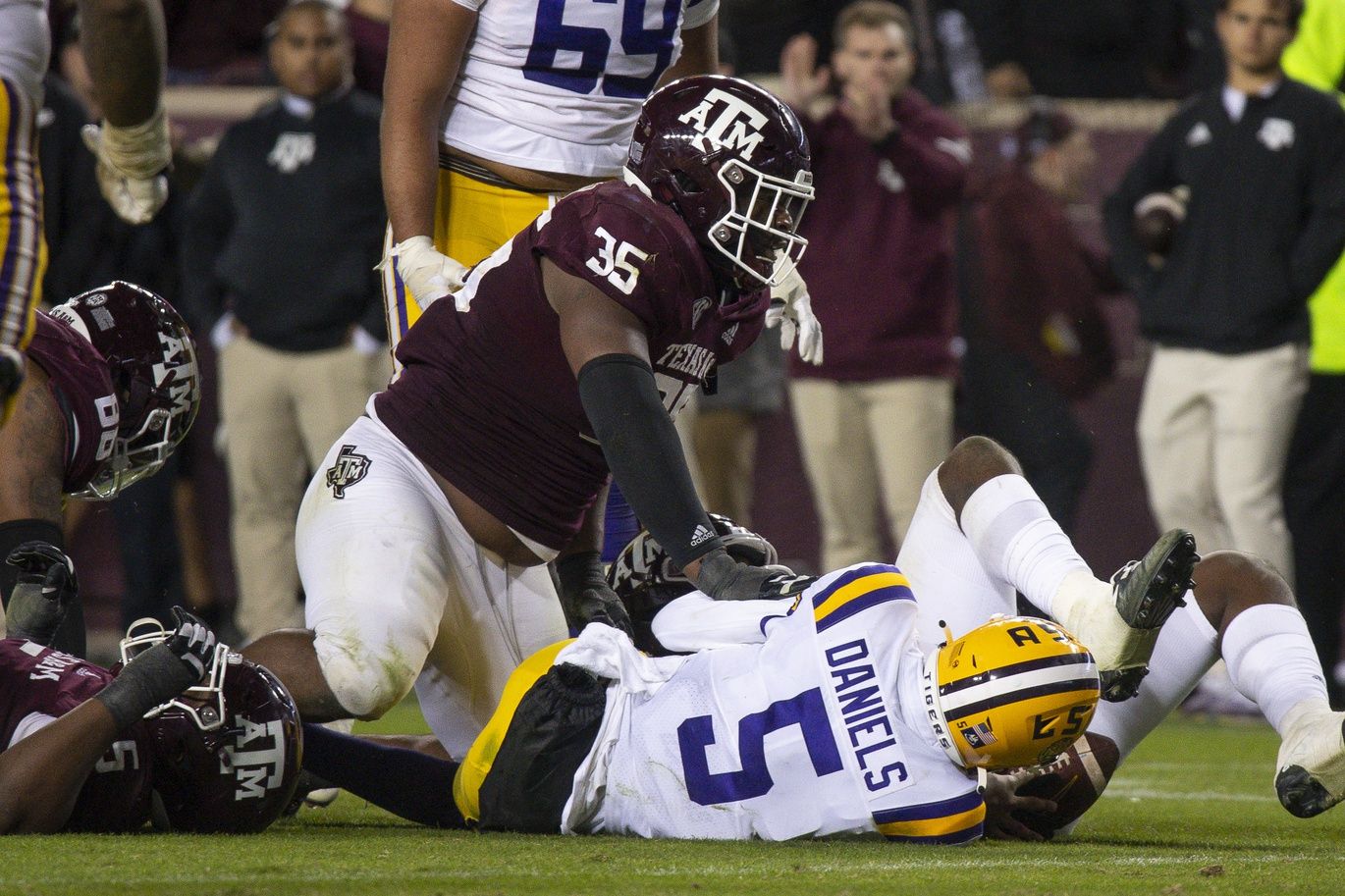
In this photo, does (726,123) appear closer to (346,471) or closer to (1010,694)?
(346,471)

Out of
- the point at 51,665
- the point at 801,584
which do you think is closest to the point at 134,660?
the point at 51,665

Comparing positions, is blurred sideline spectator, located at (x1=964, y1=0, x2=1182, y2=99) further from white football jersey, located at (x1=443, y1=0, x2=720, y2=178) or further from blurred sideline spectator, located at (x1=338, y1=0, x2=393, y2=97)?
white football jersey, located at (x1=443, y1=0, x2=720, y2=178)

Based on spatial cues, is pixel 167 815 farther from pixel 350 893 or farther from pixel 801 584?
pixel 801 584

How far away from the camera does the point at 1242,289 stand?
6457 millimetres

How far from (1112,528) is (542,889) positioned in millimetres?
5690

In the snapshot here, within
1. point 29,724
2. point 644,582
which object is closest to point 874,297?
point 644,582

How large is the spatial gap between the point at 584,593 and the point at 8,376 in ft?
5.07

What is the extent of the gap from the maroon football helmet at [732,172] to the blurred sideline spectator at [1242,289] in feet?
10.9

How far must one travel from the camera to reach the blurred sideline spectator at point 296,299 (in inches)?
266

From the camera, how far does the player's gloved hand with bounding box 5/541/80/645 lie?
11.5 ft

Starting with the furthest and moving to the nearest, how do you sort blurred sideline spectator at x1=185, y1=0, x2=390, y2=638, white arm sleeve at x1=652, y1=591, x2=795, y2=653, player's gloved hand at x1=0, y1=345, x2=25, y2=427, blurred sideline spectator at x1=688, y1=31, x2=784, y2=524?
blurred sideline spectator at x1=688, y1=31, x2=784, y2=524, blurred sideline spectator at x1=185, y1=0, x2=390, y2=638, white arm sleeve at x1=652, y1=591, x2=795, y2=653, player's gloved hand at x1=0, y1=345, x2=25, y2=427

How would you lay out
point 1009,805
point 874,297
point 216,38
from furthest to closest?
point 216,38, point 874,297, point 1009,805

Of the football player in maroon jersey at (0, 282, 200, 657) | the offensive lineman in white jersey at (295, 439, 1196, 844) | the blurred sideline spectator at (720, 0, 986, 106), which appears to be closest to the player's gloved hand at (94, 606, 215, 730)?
the offensive lineman in white jersey at (295, 439, 1196, 844)

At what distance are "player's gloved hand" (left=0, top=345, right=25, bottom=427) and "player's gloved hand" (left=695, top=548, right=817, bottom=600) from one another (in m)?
1.10
